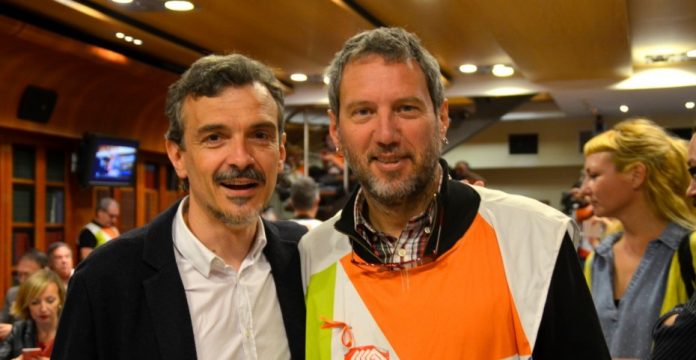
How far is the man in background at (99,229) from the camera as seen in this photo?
26.4 feet

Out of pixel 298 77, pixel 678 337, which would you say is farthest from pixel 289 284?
pixel 298 77

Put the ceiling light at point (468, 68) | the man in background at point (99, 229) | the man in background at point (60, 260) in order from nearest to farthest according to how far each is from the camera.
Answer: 1. the man in background at point (60, 260)
2. the man in background at point (99, 229)
3. the ceiling light at point (468, 68)

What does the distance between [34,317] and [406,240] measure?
347cm


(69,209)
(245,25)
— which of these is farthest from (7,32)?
(69,209)

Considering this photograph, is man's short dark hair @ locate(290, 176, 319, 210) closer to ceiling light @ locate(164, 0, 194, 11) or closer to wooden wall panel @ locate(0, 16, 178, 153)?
ceiling light @ locate(164, 0, 194, 11)

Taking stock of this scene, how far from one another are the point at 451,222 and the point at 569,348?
397 mm

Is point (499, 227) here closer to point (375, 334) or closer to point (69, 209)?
point (375, 334)

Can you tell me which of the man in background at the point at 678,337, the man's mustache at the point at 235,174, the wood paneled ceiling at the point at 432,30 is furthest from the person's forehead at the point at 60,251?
the man in background at the point at 678,337

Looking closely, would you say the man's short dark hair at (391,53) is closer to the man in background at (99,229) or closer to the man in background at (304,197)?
the man in background at (304,197)

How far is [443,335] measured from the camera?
6.67 ft

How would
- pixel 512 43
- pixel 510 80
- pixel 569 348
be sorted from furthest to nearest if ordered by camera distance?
pixel 510 80
pixel 512 43
pixel 569 348

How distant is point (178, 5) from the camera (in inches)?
247

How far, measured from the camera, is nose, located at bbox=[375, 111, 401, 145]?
211 centimetres

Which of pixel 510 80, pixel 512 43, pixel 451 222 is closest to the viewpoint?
pixel 451 222
